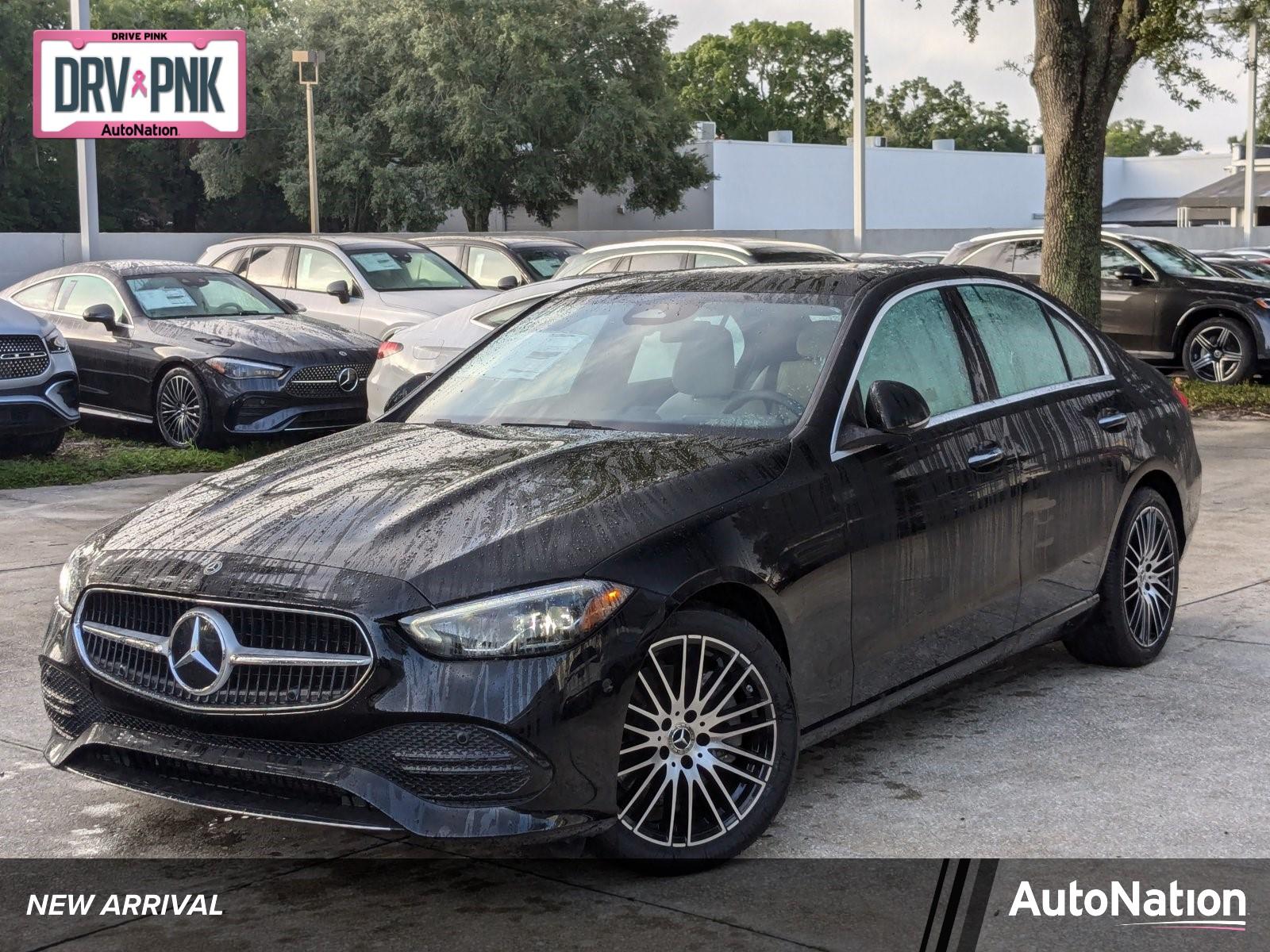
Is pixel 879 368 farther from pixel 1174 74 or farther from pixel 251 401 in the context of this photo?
pixel 1174 74

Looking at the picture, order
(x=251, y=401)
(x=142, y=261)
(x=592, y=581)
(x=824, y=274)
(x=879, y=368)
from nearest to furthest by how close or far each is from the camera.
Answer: (x=592, y=581) → (x=879, y=368) → (x=824, y=274) → (x=251, y=401) → (x=142, y=261)

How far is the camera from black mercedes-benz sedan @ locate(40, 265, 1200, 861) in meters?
3.96

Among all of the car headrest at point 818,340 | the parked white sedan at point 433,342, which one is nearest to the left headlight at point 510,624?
the car headrest at point 818,340

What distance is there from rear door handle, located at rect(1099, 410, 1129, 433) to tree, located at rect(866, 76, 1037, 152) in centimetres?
10122

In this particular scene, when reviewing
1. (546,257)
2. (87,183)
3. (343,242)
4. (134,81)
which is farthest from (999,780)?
(134,81)

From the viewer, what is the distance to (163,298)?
14.5 metres

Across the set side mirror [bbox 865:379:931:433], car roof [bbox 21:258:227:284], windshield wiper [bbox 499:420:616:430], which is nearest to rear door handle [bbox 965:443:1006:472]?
side mirror [bbox 865:379:931:433]

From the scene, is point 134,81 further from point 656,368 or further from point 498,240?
point 656,368

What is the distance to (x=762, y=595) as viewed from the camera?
4457 millimetres

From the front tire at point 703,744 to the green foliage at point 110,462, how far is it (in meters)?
8.76

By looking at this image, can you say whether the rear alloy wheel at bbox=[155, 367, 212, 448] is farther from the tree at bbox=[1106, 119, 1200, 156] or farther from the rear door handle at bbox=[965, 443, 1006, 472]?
the tree at bbox=[1106, 119, 1200, 156]

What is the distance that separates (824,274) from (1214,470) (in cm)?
754

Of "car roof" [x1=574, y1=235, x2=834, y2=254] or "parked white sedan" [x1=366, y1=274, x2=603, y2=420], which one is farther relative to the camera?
"car roof" [x1=574, y1=235, x2=834, y2=254]

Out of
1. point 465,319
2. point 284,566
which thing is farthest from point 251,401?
point 284,566
